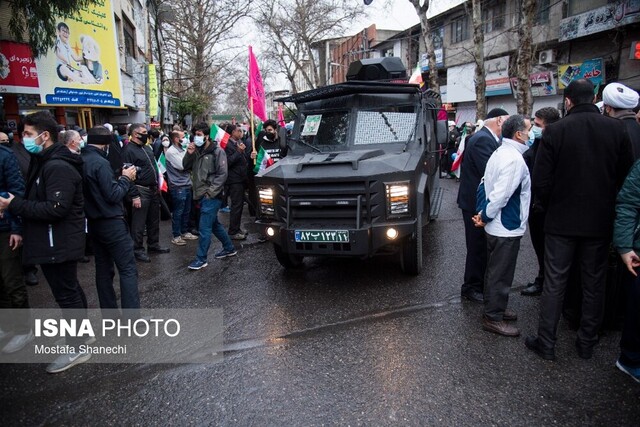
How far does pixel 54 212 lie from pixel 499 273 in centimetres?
378

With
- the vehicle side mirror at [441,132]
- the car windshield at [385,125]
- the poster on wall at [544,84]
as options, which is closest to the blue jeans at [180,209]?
the car windshield at [385,125]

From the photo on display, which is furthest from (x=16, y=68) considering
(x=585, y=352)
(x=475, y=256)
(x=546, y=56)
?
(x=546, y=56)

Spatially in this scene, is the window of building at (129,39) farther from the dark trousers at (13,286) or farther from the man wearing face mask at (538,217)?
the man wearing face mask at (538,217)

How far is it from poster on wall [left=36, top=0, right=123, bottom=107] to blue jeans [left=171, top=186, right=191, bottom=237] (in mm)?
3996

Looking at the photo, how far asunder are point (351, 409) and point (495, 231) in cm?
199

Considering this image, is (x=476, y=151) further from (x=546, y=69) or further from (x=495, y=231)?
(x=546, y=69)

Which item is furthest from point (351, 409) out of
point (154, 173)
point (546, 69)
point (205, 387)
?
point (546, 69)

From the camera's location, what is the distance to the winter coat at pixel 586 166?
312 centimetres

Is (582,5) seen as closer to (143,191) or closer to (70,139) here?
(143,191)

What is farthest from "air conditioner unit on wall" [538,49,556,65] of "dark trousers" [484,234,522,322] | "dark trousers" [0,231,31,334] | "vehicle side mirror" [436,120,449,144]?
"dark trousers" [0,231,31,334]

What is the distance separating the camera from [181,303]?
4980mm

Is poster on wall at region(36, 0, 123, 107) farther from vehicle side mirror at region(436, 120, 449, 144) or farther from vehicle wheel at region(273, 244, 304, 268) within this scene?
vehicle side mirror at region(436, 120, 449, 144)

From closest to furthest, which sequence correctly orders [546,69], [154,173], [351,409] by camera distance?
1. [351,409]
2. [154,173]
3. [546,69]

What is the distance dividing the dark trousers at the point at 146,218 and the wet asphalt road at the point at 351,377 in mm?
1955
